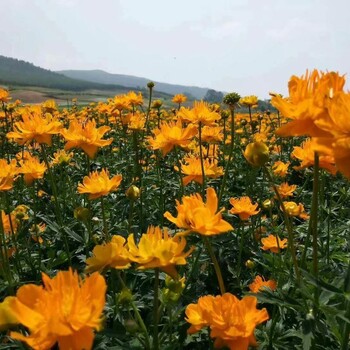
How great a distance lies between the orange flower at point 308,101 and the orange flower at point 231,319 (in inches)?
17.5

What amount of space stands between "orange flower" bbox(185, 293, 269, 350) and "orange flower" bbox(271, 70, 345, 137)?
45 centimetres

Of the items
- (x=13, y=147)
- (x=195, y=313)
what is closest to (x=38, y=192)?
(x=13, y=147)

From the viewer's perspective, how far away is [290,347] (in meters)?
1.30

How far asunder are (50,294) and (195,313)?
0.48 metres

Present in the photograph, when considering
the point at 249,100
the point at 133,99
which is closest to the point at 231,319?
the point at 133,99

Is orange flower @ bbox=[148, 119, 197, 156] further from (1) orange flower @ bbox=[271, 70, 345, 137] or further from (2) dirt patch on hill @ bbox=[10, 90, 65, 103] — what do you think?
(2) dirt patch on hill @ bbox=[10, 90, 65, 103]

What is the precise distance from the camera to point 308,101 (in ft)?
3.25

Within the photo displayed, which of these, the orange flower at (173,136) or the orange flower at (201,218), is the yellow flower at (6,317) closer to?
the orange flower at (201,218)

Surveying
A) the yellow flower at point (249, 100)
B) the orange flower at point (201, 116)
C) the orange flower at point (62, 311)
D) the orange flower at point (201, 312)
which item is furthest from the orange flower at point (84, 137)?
the yellow flower at point (249, 100)

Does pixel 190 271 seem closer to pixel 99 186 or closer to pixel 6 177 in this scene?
pixel 99 186

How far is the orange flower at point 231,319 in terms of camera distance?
Answer: 1.03 m

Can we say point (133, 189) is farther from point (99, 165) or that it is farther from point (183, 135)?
point (99, 165)

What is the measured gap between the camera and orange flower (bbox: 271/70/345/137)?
98 centimetres

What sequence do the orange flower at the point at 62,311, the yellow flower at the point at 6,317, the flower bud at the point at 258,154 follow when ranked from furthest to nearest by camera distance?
the flower bud at the point at 258,154, the yellow flower at the point at 6,317, the orange flower at the point at 62,311
